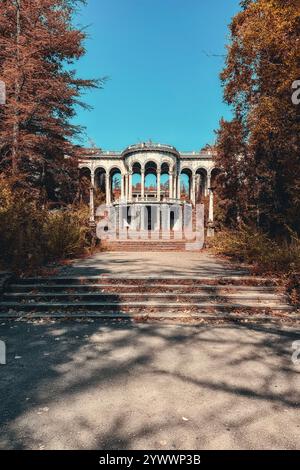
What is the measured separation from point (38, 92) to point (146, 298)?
10183mm

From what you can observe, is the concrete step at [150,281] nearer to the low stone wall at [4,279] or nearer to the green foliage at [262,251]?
the low stone wall at [4,279]

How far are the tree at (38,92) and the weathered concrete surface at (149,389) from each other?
8.80m

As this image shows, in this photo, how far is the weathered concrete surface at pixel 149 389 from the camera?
7.77ft

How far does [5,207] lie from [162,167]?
1616 inches

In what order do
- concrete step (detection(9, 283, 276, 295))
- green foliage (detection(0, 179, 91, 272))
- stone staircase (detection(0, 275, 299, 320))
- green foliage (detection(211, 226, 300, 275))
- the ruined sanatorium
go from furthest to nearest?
1. the ruined sanatorium
2. green foliage (detection(0, 179, 91, 272))
3. green foliage (detection(211, 226, 300, 275))
4. concrete step (detection(9, 283, 276, 295))
5. stone staircase (detection(0, 275, 299, 320))

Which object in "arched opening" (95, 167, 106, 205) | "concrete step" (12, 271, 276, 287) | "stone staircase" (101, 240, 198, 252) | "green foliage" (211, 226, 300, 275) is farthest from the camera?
"arched opening" (95, 167, 106, 205)

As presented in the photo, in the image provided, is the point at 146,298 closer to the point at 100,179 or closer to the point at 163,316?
the point at 163,316

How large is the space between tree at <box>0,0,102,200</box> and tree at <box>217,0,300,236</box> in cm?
680

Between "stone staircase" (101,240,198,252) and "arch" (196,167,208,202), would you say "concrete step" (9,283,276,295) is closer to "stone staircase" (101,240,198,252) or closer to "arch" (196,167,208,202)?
"stone staircase" (101,240,198,252)

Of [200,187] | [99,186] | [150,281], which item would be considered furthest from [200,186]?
[150,281]

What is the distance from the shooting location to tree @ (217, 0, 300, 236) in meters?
8.90

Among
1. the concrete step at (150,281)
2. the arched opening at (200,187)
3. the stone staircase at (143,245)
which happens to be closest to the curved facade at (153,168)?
the arched opening at (200,187)

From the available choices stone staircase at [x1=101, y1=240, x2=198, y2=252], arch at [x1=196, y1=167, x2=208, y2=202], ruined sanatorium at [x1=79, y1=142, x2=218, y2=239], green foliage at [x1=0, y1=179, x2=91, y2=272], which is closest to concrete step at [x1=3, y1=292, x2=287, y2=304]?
green foliage at [x1=0, y1=179, x2=91, y2=272]

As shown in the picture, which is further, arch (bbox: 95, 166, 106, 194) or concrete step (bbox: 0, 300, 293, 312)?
arch (bbox: 95, 166, 106, 194)
